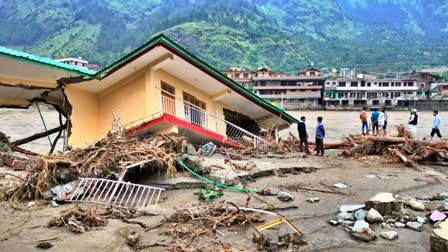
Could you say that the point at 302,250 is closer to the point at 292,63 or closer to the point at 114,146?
the point at 114,146

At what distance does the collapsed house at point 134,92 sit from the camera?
14055 mm

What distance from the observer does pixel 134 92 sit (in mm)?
15930

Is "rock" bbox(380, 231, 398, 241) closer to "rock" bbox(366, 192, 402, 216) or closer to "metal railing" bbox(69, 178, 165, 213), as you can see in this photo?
"rock" bbox(366, 192, 402, 216)

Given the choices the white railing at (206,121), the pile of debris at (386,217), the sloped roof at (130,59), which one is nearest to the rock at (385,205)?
the pile of debris at (386,217)

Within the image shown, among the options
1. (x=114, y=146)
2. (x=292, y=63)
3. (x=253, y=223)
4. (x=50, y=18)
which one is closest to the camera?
(x=253, y=223)

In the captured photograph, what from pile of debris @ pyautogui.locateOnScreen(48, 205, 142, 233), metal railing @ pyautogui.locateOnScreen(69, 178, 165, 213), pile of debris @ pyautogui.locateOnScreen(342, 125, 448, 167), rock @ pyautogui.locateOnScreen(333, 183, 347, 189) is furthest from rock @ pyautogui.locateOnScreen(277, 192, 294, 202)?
pile of debris @ pyautogui.locateOnScreen(342, 125, 448, 167)

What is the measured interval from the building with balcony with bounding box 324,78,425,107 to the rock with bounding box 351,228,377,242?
3323 inches

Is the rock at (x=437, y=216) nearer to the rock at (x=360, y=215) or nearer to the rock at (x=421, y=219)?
the rock at (x=421, y=219)

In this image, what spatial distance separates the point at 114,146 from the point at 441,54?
21314cm

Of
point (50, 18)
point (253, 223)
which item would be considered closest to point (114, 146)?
point (253, 223)

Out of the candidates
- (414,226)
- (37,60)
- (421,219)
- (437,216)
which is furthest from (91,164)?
(437,216)

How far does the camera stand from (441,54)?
194 metres

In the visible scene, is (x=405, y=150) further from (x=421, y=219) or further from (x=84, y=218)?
(x=84, y=218)

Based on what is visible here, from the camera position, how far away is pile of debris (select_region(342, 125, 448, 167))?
51.5 feet
